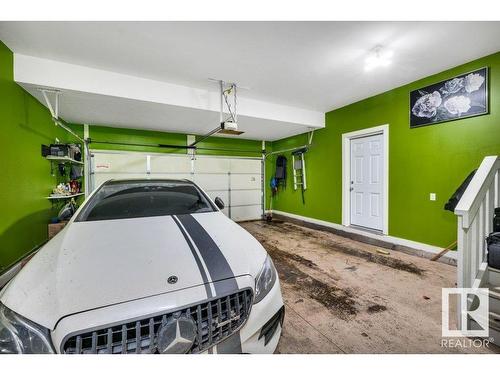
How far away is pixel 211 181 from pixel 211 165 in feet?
1.59

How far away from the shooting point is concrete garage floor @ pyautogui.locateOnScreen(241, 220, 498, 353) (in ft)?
5.09

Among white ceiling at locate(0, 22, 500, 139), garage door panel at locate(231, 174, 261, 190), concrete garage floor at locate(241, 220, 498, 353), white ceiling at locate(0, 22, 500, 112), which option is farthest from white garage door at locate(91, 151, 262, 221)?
concrete garage floor at locate(241, 220, 498, 353)

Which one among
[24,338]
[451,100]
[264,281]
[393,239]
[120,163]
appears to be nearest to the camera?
[24,338]

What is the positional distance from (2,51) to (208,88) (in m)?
2.47

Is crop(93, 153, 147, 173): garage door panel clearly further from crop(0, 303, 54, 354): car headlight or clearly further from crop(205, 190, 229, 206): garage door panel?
crop(0, 303, 54, 354): car headlight

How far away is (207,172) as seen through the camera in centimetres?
612

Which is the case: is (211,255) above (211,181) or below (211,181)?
below

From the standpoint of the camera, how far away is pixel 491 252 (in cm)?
156

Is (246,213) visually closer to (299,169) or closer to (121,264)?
(299,169)

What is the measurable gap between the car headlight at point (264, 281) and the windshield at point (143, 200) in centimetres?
98
